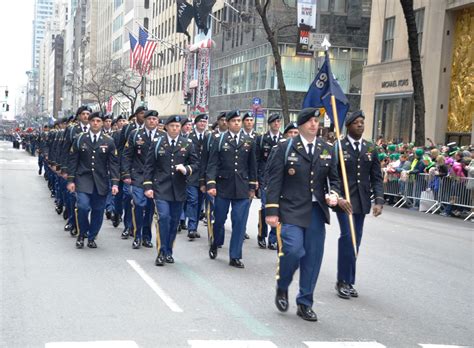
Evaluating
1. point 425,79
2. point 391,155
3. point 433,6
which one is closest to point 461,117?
point 425,79

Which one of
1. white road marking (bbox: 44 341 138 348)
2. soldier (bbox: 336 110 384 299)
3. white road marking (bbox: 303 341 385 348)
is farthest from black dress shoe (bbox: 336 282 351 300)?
white road marking (bbox: 44 341 138 348)

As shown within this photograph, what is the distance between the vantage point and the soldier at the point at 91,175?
10906mm

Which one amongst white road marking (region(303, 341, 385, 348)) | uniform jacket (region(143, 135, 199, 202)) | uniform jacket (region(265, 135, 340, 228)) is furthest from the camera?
uniform jacket (region(143, 135, 199, 202))

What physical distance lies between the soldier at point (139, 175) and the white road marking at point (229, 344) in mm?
5070

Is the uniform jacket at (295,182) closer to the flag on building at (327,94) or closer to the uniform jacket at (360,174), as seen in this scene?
the uniform jacket at (360,174)

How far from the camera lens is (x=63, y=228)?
13219 mm

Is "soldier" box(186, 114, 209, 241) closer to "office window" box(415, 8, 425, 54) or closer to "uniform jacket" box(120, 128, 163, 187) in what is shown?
"uniform jacket" box(120, 128, 163, 187)

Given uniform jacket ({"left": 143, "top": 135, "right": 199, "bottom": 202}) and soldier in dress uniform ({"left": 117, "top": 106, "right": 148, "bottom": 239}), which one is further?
soldier in dress uniform ({"left": 117, "top": 106, "right": 148, "bottom": 239})

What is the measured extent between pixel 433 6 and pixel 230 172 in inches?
1010

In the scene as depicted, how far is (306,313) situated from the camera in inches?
275

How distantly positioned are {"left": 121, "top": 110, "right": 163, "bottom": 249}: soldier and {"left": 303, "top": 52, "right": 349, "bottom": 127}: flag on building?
2.80 m

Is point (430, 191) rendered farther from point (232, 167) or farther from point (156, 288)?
point (156, 288)

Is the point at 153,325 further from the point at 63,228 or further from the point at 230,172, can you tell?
the point at 63,228

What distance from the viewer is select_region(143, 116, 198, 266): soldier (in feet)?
31.8
